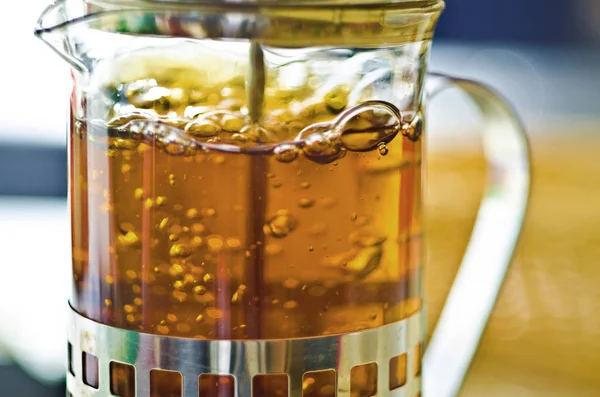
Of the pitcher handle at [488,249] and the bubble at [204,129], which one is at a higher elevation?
the bubble at [204,129]

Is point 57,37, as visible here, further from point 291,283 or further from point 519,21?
point 519,21

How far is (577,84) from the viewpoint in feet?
6.88

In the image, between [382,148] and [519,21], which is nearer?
[382,148]

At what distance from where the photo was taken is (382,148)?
429mm

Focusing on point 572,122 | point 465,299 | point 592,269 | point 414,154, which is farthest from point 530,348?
point 414,154

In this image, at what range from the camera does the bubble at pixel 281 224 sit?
0.41m

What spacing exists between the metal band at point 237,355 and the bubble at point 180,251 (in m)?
0.04

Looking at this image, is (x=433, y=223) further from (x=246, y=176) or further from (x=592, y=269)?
(x=246, y=176)

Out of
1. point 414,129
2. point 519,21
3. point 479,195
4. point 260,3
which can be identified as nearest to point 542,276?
point 479,195

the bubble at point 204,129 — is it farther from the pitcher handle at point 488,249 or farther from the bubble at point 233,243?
the pitcher handle at point 488,249

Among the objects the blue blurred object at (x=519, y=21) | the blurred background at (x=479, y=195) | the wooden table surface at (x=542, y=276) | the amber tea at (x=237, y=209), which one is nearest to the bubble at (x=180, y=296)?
the amber tea at (x=237, y=209)

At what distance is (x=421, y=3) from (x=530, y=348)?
1.13 meters

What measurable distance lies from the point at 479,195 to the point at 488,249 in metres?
1.23

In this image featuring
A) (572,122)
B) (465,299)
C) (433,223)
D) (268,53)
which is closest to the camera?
(268,53)
